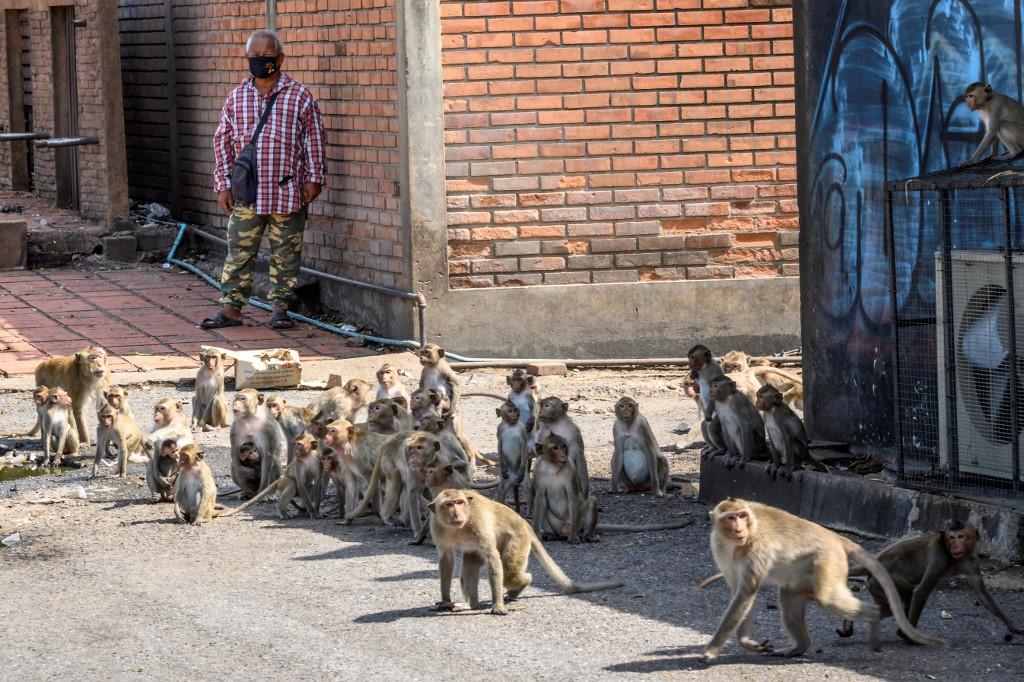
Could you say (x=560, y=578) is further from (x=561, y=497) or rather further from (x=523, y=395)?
(x=523, y=395)

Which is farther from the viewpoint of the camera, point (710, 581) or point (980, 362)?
point (980, 362)

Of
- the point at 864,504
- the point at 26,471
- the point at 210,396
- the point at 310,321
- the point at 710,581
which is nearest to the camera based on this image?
the point at 710,581

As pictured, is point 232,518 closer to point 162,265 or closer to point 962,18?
point 962,18

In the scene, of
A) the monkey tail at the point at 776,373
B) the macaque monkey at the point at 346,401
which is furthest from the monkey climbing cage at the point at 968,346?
the macaque monkey at the point at 346,401

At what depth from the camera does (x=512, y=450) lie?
10.4 meters

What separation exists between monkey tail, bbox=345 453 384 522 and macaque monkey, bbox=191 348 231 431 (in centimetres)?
265

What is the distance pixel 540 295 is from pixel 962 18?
5835mm

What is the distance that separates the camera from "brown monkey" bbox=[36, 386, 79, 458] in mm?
11766

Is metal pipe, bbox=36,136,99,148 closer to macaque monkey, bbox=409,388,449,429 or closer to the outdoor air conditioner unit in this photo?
macaque monkey, bbox=409,388,449,429

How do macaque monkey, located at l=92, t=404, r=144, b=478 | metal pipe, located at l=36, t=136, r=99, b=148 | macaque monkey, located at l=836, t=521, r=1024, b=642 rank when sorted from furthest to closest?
1. metal pipe, located at l=36, t=136, r=99, b=148
2. macaque monkey, located at l=92, t=404, r=144, b=478
3. macaque monkey, located at l=836, t=521, r=1024, b=642

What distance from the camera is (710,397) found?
34.2ft

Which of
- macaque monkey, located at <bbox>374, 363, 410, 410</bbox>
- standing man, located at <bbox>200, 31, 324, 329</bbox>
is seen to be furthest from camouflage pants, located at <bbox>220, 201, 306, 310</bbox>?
macaque monkey, located at <bbox>374, 363, 410, 410</bbox>

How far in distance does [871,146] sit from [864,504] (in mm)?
2193

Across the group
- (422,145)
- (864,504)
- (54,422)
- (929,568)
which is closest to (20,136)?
(422,145)
